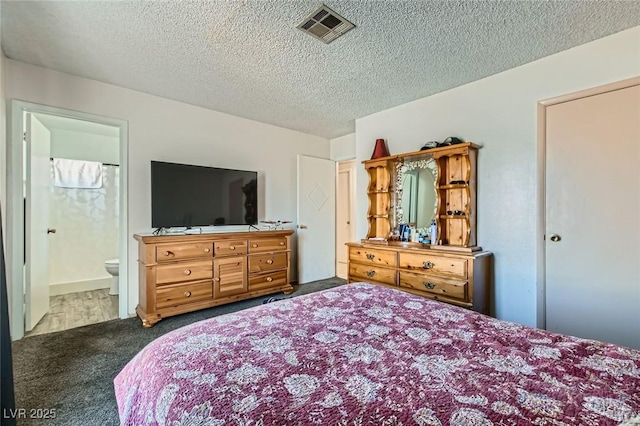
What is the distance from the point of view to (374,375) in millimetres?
909

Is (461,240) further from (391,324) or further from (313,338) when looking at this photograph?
(313,338)

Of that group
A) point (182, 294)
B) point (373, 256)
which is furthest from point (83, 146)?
point (373, 256)

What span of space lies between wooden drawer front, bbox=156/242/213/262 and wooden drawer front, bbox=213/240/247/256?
2.7 inches

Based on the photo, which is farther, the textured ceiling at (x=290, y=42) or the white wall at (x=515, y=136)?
the white wall at (x=515, y=136)

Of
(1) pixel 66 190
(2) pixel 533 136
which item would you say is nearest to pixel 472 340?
(2) pixel 533 136

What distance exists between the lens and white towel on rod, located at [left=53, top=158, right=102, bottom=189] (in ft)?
13.9

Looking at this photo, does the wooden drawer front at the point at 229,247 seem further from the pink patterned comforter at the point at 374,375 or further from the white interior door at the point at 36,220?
the pink patterned comforter at the point at 374,375

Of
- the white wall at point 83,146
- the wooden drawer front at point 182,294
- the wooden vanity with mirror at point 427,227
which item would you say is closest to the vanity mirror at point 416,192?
the wooden vanity with mirror at point 427,227

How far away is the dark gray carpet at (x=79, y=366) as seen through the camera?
1.70 meters

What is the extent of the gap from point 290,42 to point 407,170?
1.92 meters

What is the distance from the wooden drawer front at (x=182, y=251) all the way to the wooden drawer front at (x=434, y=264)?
211 cm

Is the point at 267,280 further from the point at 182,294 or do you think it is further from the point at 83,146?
the point at 83,146

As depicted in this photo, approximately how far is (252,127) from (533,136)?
10.9ft

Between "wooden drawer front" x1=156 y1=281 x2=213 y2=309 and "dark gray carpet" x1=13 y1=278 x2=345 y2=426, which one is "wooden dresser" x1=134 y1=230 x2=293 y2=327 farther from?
"dark gray carpet" x1=13 y1=278 x2=345 y2=426
